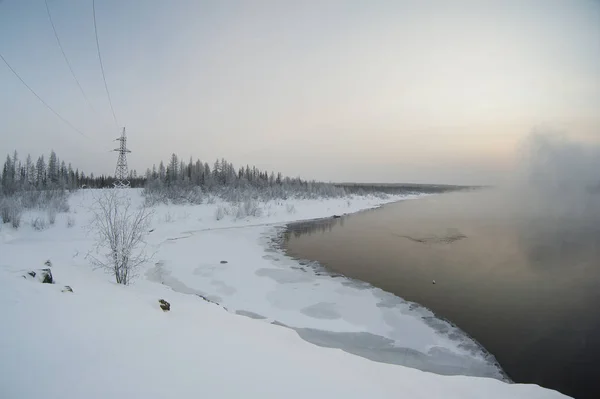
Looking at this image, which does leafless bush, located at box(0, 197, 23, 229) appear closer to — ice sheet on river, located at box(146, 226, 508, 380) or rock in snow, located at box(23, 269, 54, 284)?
ice sheet on river, located at box(146, 226, 508, 380)

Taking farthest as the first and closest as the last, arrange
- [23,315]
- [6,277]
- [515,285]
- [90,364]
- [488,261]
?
[488,261] < [515,285] < [6,277] < [23,315] < [90,364]

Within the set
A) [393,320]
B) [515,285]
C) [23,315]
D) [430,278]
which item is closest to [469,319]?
[393,320]

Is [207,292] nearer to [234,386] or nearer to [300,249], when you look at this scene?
[234,386]

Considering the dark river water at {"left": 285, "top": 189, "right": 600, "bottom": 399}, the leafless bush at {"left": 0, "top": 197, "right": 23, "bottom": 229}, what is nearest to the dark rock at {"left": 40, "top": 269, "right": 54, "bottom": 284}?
the dark river water at {"left": 285, "top": 189, "right": 600, "bottom": 399}

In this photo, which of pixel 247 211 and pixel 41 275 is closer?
pixel 41 275

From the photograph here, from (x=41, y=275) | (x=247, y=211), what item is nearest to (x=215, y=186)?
(x=247, y=211)

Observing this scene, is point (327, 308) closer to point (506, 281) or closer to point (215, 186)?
point (506, 281)

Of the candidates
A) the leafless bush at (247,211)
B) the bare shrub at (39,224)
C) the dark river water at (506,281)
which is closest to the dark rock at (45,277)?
the dark river water at (506,281)
